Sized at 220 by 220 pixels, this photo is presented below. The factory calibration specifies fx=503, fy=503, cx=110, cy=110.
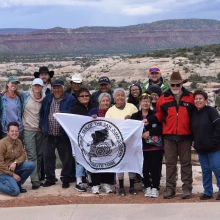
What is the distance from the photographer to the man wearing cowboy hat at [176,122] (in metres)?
7.52

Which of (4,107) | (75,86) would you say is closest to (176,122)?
(75,86)

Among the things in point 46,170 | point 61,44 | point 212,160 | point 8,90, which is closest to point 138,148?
point 212,160

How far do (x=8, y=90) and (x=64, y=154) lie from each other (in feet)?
4.76

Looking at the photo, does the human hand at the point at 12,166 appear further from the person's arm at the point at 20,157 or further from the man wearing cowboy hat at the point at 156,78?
the man wearing cowboy hat at the point at 156,78

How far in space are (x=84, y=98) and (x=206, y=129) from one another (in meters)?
2.15

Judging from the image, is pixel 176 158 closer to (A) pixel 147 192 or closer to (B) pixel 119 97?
(A) pixel 147 192

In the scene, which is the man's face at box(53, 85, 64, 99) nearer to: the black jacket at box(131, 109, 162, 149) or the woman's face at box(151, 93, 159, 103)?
the black jacket at box(131, 109, 162, 149)

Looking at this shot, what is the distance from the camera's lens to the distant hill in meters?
170

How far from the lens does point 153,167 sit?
7.92 metres

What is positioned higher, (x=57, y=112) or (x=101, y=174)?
(x=57, y=112)

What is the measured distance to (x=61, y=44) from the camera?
174 metres

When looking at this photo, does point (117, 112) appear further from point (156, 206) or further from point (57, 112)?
point (156, 206)

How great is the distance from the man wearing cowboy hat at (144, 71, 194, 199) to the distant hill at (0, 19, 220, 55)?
158288mm

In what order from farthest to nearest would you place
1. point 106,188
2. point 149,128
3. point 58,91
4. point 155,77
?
1. point 155,77
2. point 58,91
3. point 106,188
4. point 149,128
